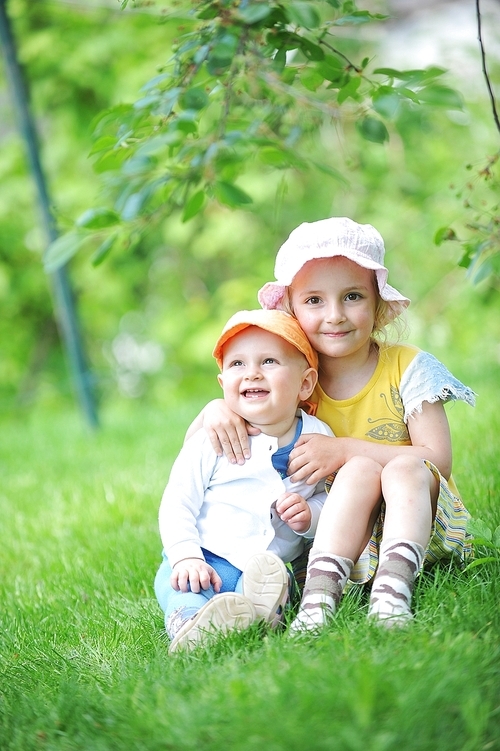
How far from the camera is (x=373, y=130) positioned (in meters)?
2.30

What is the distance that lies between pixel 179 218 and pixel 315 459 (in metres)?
7.00

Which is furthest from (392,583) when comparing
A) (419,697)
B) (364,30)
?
(364,30)

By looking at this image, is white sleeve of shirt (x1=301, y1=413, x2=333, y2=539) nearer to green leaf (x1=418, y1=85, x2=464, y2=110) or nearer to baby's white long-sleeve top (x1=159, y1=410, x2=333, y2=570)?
baby's white long-sleeve top (x1=159, y1=410, x2=333, y2=570)

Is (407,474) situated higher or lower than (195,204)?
lower

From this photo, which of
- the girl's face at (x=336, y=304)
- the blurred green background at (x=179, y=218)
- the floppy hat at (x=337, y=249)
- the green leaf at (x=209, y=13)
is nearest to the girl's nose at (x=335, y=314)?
the girl's face at (x=336, y=304)

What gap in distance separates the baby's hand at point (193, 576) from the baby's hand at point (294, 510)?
21 cm

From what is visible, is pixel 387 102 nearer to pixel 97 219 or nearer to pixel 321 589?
pixel 97 219

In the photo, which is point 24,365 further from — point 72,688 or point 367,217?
point 72,688

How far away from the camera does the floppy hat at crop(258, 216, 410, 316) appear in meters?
1.95

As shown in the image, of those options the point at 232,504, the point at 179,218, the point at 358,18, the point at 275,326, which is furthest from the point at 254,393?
the point at 179,218

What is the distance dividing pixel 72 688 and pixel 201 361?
760cm

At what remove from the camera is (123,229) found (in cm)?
243

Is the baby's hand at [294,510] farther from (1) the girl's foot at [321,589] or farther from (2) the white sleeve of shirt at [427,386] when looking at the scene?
(2) the white sleeve of shirt at [427,386]

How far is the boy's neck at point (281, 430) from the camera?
2.03 m
